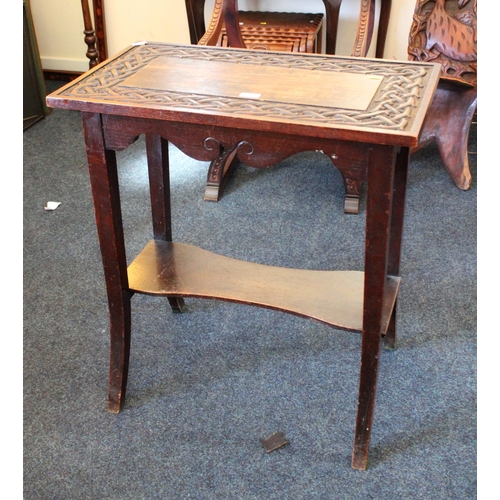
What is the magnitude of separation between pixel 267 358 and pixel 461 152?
131 cm

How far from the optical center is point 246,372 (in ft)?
5.97

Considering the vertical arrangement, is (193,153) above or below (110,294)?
above

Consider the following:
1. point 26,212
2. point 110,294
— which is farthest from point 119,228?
point 26,212

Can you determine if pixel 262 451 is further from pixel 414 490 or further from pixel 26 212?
pixel 26 212

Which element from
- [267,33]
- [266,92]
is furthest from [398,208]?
[267,33]

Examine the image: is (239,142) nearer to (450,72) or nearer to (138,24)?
(450,72)

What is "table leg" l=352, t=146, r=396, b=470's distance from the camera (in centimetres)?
122

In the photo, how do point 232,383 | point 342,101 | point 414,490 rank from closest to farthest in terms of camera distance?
point 342,101, point 414,490, point 232,383

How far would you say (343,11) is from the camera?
3.08 m

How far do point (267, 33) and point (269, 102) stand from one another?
157 cm

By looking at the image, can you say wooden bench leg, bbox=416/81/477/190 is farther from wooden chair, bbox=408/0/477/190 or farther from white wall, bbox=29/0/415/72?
white wall, bbox=29/0/415/72

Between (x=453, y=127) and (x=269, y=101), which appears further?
(x=453, y=127)

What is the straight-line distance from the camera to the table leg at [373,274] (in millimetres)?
1219

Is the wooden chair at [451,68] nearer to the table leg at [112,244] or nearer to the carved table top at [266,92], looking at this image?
the carved table top at [266,92]
